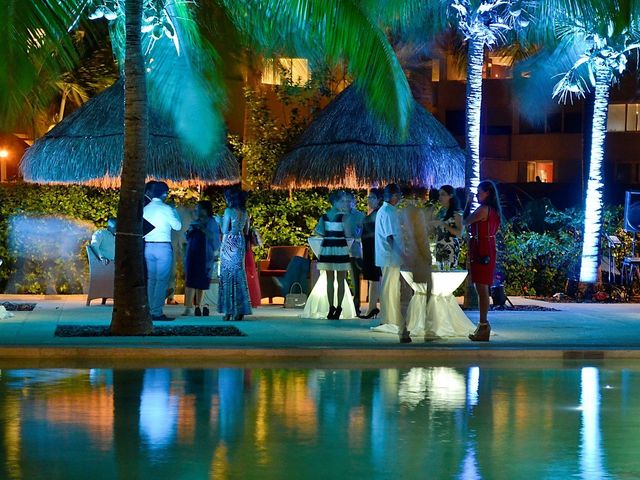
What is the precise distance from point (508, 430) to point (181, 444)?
8.56 ft

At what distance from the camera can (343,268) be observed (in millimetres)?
20984

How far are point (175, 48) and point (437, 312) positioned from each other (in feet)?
24.0

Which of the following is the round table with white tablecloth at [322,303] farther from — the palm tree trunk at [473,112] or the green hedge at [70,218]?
the green hedge at [70,218]

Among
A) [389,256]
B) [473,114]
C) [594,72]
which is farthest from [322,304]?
[594,72]

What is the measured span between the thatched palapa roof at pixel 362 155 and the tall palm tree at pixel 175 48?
3911 mm

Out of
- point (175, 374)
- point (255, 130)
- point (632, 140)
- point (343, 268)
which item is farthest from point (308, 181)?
point (632, 140)

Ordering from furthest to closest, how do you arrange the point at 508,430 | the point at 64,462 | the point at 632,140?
the point at 632,140, the point at 508,430, the point at 64,462

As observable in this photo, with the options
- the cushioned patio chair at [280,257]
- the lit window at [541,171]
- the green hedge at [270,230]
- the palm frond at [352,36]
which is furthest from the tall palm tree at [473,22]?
the lit window at [541,171]

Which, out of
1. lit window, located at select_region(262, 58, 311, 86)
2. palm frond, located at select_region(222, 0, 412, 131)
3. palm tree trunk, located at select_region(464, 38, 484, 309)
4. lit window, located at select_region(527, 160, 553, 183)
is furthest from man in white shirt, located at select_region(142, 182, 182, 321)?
lit window, located at select_region(527, 160, 553, 183)

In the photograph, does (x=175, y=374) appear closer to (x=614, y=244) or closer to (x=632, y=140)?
(x=614, y=244)

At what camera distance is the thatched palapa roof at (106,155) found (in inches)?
1032

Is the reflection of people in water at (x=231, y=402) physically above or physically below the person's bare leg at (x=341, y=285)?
below

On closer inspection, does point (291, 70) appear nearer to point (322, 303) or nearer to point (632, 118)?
point (322, 303)

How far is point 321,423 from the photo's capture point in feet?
36.2
